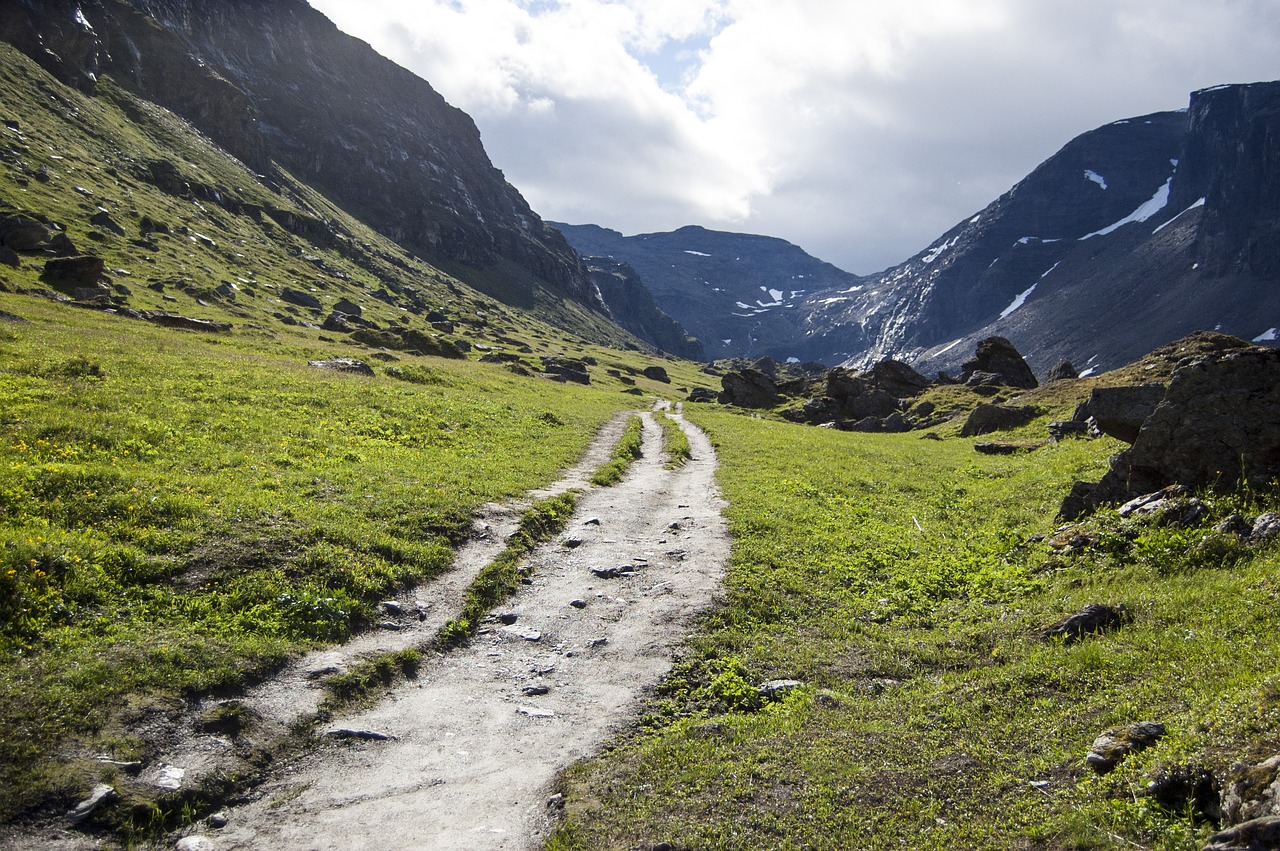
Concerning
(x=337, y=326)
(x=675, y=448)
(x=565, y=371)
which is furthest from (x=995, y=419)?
(x=337, y=326)

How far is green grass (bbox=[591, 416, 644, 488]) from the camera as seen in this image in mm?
28505

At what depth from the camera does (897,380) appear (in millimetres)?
85875

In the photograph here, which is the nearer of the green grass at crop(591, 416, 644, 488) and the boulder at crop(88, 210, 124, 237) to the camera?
the green grass at crop(591, 416, 644, 488)

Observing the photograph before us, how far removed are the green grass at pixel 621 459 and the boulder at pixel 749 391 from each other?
49.0 m

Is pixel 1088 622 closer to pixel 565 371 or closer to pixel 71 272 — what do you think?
pixel 71 272

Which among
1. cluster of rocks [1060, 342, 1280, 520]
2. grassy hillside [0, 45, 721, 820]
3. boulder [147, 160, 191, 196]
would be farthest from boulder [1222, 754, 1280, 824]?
boulder [147, 160, 191, 196]

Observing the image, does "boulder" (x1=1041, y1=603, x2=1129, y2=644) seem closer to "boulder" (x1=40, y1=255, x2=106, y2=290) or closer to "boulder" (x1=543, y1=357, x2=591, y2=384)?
Result: "boulder" (x1=40, y1=255, x2=106, y2=290)

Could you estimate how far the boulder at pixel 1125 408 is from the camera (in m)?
22.7

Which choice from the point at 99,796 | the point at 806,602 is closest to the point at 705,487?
the point at 806,602

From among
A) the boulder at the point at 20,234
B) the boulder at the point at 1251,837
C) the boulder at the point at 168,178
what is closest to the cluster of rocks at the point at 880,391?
the boulder at the point at 1251,837

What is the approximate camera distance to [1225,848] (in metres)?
5.25

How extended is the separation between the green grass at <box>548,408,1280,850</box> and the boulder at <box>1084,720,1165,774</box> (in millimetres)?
174

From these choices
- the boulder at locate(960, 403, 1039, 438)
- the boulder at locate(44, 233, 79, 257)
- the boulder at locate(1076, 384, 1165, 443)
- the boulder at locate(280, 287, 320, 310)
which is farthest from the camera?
the boulder at locate(280, 287, 320, 310)

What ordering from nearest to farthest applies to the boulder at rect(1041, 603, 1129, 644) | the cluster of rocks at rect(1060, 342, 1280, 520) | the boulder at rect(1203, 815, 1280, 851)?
1. the boulder at rect(1203, 815, 1280, 851)
2. the boulder at rect(1041, 603, 1129, 644)
3. the cluster of rocks at rect(1060, 342, 1280, 520)
